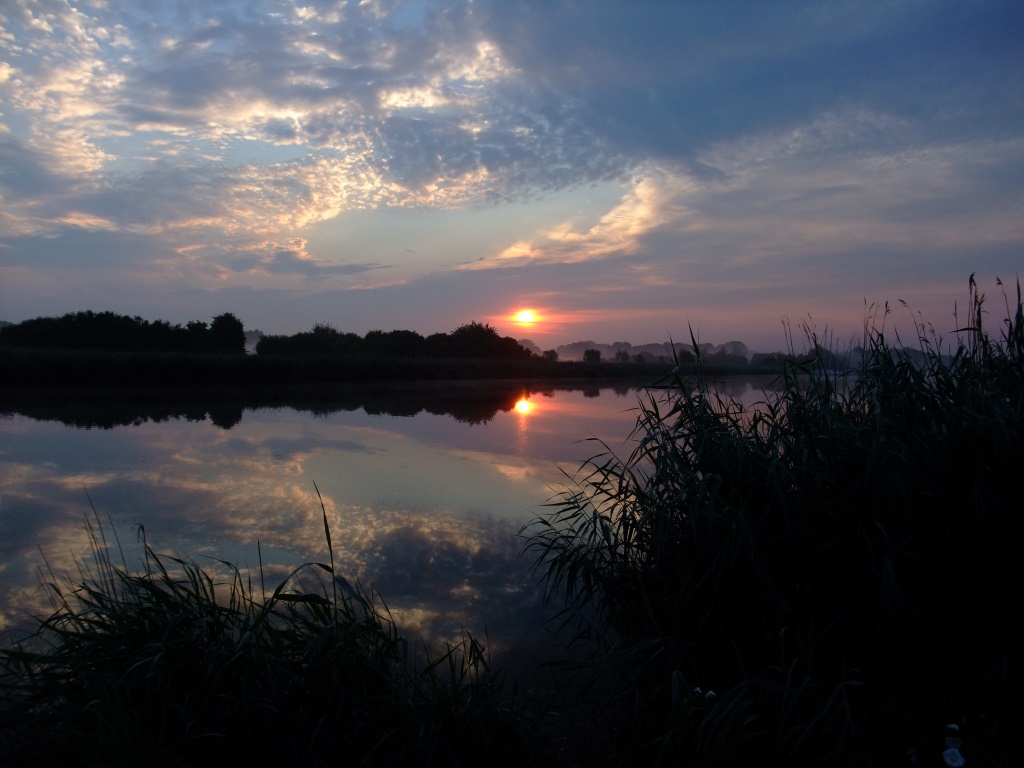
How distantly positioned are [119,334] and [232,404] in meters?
15.1

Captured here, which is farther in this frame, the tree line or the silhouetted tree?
the silhouetted tree

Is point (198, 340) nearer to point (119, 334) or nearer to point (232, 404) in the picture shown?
point (119, 334)

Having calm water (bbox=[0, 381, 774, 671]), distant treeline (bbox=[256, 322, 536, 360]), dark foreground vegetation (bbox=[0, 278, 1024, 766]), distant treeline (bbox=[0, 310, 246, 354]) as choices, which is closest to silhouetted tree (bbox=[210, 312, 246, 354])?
distant treeline (bbox=[0, 310, 246, 354])

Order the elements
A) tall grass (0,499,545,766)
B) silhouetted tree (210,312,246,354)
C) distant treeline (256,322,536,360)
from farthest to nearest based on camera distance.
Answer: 1. distant treeline (256,322,536,360)
2. silhouetted tree (210,312,246,354)
3. tall grass (0,499,545,766)

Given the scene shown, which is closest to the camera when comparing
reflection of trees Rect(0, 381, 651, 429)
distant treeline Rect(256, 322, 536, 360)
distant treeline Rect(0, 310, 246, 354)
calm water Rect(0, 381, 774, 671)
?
calm water Rect(0, 381, 774, 671)

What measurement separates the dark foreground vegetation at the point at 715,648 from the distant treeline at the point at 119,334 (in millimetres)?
28480

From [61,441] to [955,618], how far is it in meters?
11.4

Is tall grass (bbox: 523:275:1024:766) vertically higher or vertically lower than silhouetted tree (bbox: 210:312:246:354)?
lower

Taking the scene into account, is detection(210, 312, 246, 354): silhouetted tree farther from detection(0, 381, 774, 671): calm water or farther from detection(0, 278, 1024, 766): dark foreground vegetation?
detection(0, 278, 1024, 766): dark foreground vegetation

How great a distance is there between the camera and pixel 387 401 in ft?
64.0

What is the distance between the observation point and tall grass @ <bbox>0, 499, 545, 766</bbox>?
2.40m

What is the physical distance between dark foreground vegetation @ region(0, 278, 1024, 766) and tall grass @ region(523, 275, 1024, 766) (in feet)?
0.04

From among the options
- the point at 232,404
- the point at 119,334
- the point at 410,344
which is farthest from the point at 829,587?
the point at 410,344

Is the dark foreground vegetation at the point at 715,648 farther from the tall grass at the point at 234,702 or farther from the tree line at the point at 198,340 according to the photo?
the tree line at the point at 198,340
